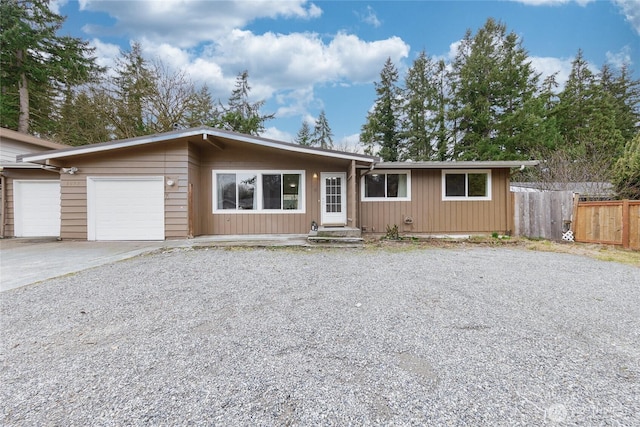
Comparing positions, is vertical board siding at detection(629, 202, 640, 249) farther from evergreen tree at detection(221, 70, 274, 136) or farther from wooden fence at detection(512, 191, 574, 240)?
evergreen tree at detection(221, 70, 274, 136)

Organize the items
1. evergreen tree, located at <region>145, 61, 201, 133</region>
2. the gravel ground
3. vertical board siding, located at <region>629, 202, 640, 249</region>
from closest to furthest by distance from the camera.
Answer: the gravel ground, vertical board siding, located at <region>629, 202, 640, 249</region>, evergreen tree, located at <region>145, 61, 201, 133</region>

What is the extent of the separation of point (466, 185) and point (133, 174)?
9.87 m

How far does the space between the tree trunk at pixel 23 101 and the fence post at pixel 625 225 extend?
947 inches

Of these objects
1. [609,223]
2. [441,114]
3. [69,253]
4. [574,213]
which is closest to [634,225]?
[609,223]

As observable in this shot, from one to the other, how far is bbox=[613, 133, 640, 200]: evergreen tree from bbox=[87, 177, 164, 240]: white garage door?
13825mm

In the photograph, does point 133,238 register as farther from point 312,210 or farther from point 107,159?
point 312,210

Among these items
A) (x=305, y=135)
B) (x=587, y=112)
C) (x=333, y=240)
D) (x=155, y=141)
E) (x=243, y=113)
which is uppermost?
(x=305, y=135)

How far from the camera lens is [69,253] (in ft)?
20.4

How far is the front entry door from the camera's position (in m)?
8.95

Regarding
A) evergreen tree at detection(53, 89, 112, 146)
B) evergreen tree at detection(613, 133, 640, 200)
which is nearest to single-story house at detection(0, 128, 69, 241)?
evergreen tree at detection(53, 89, 112, 146)

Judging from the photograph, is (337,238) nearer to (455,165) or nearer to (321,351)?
(455,165)

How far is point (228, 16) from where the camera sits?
11.0 meters

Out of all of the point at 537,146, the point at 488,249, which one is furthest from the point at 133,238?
the point at 537,146

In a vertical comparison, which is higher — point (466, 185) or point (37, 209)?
point (466, 185)
